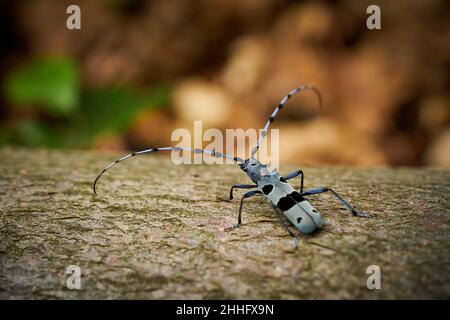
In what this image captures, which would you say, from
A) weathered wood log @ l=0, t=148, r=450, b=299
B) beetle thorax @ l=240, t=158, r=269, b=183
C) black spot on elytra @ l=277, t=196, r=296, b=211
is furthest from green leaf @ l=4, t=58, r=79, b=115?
black spot on elytra @ l=277, t=196, r=296, b=211

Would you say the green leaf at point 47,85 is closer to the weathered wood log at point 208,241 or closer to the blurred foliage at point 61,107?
the blurred foliage at point 61,107

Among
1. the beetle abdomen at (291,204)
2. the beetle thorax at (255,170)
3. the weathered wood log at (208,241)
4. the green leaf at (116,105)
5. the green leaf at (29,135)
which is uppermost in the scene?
the green leaf at (116,105)

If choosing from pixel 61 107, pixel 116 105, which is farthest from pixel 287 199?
pixel 61 107

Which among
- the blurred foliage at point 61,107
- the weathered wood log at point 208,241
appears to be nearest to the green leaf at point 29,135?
the blurred foliage at point 61,107

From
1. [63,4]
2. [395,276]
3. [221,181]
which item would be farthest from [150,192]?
[63,4]

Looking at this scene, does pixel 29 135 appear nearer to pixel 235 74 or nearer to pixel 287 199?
pixel 235 74

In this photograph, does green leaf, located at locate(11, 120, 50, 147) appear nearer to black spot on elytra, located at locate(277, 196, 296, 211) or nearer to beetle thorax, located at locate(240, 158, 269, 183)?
beetle thorax, located at locate(240, 158, 269, 183)
